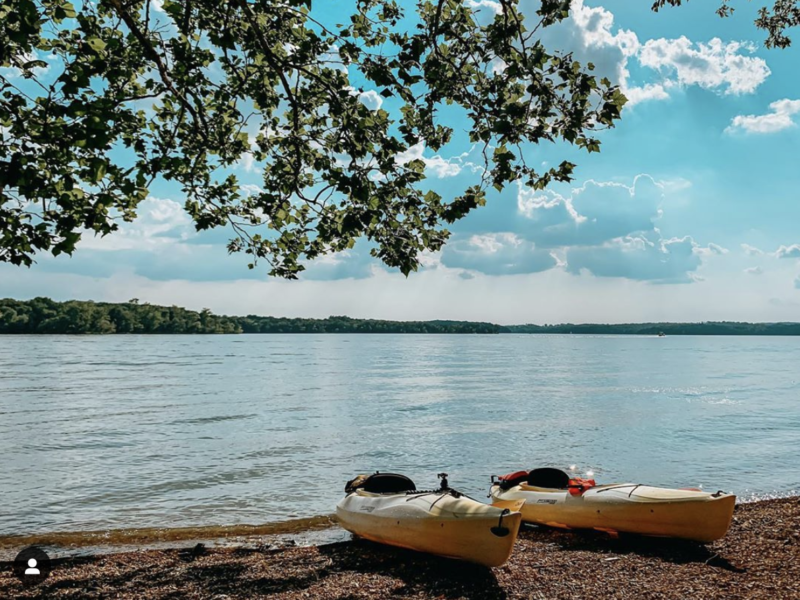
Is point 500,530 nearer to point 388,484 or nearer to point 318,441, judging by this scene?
point 388,484

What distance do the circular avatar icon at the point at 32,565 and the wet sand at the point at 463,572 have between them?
0.20 m

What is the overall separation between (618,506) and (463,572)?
11.4 ft

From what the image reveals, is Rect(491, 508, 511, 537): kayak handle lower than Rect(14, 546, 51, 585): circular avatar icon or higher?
higher

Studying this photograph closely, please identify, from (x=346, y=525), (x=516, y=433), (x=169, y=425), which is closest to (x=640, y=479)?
(x=516, y=433)

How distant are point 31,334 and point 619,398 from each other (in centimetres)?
16822

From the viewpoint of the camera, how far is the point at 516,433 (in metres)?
27.5

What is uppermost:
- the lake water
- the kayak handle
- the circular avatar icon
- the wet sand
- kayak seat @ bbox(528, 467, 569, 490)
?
the kayak handle

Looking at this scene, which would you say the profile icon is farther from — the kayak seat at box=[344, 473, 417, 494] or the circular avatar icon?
the kayak seat at box=[344, 473, 417, 494]

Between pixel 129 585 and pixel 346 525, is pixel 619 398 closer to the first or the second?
pixel 346 525

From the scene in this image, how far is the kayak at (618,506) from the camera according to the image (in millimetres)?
9953

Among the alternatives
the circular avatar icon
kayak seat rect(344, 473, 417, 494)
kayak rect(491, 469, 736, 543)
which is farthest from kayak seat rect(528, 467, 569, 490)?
the circular avatar icon

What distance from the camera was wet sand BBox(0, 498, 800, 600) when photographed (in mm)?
8000

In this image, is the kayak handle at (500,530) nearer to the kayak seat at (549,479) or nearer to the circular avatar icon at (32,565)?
the kayak seat at (549,479)

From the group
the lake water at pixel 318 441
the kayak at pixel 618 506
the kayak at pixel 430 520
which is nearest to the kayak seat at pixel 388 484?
the kayak at pixel 430 520
